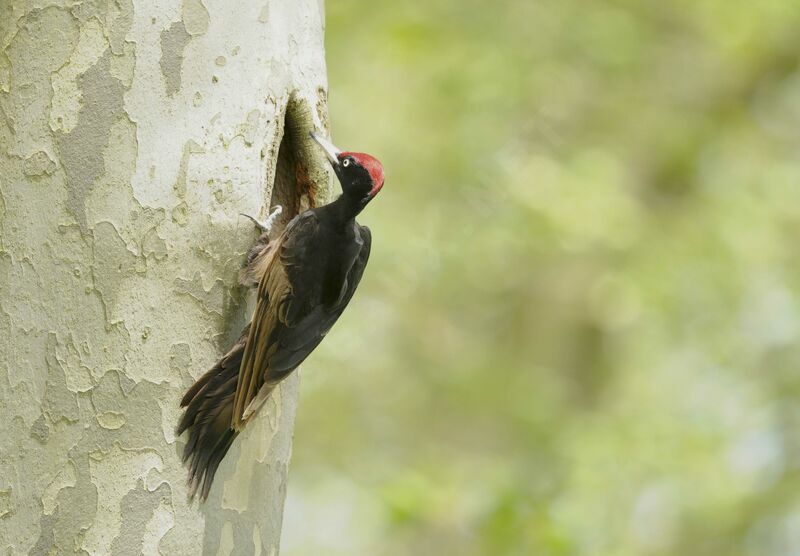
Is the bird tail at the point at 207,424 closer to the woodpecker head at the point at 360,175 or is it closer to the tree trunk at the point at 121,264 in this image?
the tree trunk at the point at 121,264

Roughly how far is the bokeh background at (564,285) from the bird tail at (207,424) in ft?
9.18

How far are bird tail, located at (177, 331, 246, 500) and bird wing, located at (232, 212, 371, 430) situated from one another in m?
0.03

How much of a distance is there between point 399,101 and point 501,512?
10.0 feet

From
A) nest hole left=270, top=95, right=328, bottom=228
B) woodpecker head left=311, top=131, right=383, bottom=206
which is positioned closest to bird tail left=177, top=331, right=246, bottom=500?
nest hole left=270, top=95, right=328, bottom=228

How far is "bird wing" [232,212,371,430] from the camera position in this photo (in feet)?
7.37

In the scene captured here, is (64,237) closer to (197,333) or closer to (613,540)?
(197,333)

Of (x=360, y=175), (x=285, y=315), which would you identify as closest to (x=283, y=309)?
(x=285, y=315)

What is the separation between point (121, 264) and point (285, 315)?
1.57ft

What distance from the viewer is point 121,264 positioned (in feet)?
6.98

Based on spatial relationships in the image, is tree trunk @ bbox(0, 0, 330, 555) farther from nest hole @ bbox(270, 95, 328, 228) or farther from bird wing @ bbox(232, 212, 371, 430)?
nest hole @ bbox(270, 95, 328, 228)

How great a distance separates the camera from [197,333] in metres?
2.21

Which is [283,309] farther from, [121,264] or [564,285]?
[564,285]

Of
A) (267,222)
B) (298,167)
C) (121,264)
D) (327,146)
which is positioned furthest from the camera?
(298,167)

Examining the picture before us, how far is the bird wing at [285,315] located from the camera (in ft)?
7.37
